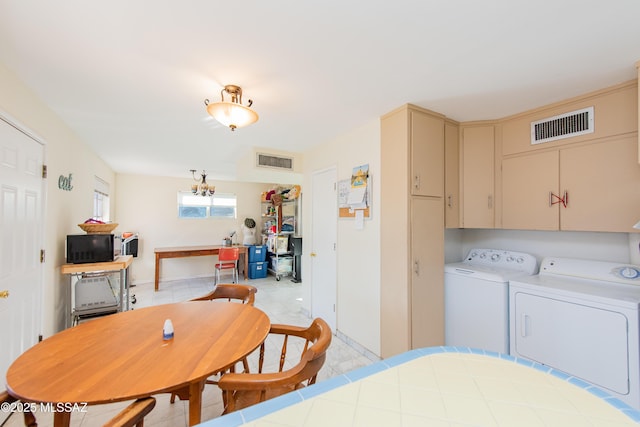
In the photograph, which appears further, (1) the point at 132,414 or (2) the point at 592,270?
(2) the point at 592,270

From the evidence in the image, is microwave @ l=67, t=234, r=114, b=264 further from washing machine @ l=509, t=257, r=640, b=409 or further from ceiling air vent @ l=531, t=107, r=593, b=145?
ceiling air vent @ l=531, t=107, r=593, b=145

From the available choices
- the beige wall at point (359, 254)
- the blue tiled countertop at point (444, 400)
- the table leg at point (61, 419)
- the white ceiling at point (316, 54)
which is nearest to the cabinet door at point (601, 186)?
the white ceiling at point (316, 54)

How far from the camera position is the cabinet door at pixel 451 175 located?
8.21ft

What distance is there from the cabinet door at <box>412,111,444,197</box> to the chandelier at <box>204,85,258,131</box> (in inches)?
53.5

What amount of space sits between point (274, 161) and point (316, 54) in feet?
7.02

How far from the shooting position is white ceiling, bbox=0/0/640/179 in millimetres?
1222

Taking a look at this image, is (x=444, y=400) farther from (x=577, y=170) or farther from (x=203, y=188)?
(x=203, y=188)

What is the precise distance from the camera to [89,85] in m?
1.89

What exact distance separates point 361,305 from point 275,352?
1.01 metres

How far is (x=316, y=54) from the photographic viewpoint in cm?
153

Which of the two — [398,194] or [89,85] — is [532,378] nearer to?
[398,194]

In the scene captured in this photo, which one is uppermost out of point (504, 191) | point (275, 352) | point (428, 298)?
point (504, 191)

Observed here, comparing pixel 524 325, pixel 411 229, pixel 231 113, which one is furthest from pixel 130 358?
pixel 524 325

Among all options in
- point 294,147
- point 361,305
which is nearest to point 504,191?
→ point 361,305
